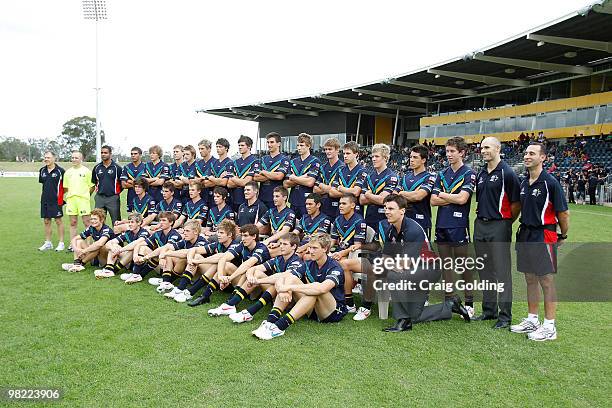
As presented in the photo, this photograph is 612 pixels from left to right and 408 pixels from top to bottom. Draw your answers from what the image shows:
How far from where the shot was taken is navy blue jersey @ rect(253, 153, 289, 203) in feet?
23.0

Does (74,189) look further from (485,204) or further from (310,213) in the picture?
(485,204)

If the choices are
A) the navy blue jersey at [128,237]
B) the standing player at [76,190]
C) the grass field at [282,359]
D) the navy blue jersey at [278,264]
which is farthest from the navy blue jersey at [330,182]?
the standing player at [76,190]

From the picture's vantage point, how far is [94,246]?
7172 mm

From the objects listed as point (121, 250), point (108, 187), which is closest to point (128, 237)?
point (121, 250)

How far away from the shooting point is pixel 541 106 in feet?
102

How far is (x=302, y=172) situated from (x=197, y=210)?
1.84 metres

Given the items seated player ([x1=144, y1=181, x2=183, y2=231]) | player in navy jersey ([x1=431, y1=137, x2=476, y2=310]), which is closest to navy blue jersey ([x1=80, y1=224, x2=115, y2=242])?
seated player ([x1=144, y1=181, x2=183, y2=231])

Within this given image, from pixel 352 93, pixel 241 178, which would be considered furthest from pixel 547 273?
pixel 352 93

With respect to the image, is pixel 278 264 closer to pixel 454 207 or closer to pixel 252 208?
pixel 252 208

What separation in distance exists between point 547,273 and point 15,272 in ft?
23.1

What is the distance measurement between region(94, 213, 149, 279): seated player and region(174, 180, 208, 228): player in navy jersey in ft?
2.11

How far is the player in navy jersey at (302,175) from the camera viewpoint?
6574 millimetres

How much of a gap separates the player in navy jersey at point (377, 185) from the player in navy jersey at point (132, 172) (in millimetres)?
4456

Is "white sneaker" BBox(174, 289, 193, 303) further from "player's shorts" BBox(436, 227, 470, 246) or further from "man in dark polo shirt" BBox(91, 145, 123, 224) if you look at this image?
"man in dark polo shirt" BBox(91, 145, 123, 224)
